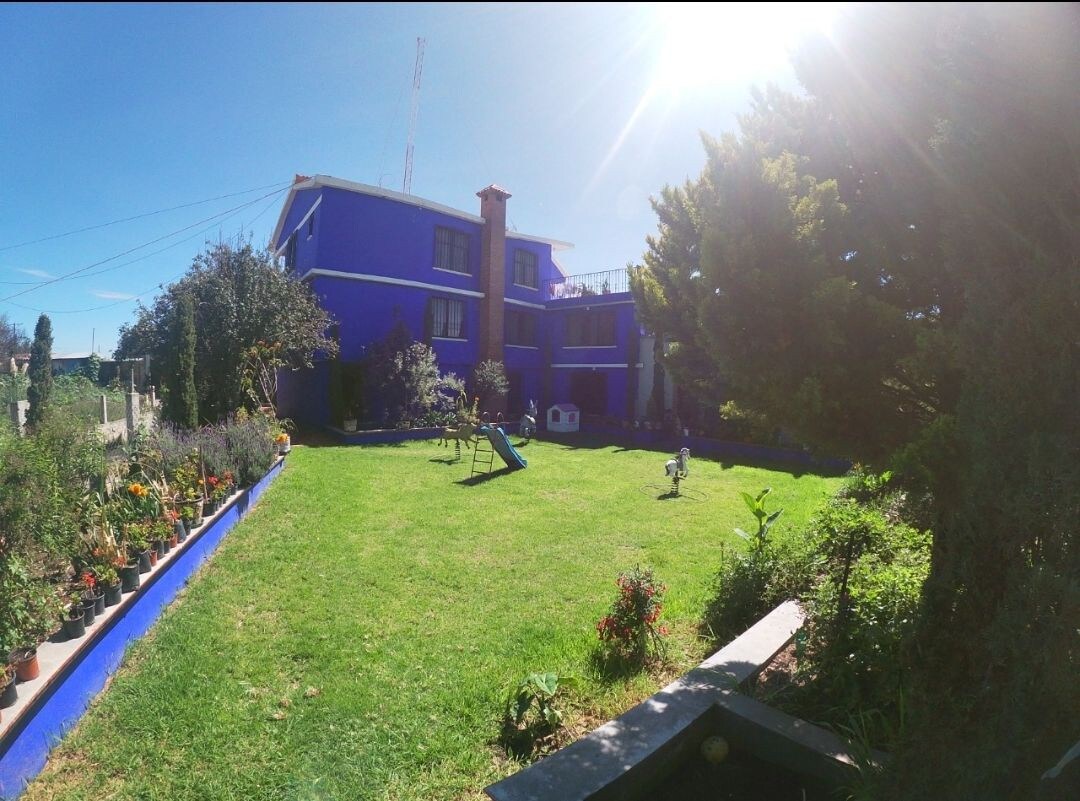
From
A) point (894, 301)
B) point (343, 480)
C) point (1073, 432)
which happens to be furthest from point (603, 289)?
point (1073, 432)

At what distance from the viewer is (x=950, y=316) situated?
3.58 metres

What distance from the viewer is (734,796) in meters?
2.65

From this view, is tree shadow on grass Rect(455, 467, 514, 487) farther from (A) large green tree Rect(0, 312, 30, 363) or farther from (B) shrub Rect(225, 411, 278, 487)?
(A) large green tree Rect(0, 312, 30, 363)

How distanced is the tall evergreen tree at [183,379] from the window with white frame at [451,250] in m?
10.3

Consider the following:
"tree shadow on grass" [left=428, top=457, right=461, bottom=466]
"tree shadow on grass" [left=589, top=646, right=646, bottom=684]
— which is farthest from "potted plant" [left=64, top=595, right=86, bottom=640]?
"tree shadow on grass" [left=428, top=457, right=461, bottom=466]

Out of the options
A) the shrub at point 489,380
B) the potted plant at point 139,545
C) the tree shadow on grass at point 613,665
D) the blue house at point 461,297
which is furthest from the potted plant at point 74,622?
the shrub at point 489,380

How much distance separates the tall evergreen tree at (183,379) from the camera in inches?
423

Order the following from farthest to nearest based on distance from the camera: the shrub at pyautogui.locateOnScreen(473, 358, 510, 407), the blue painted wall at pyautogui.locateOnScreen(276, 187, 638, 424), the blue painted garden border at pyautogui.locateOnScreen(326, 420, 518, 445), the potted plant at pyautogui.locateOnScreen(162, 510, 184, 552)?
the shrub at pyautogui.locateOnScreen(473, 358, 510, 407) → the blue painted wall at pyautogui.locateOnScreen(276, 187, 638, 424) → the blue painted garden border at pyautogui.locateOnScreen(326, 420, 518, 445) → the potted plant at pyautogui.locateOnScreen(162, 510, 184, 552)

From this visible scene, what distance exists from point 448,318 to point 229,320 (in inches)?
350

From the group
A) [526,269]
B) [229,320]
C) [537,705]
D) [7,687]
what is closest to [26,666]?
[7,687]

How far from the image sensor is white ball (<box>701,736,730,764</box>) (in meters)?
2.91

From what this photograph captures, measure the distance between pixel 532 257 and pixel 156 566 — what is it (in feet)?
68.1

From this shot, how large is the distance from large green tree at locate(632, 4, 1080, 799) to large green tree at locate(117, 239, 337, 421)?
40.2ft

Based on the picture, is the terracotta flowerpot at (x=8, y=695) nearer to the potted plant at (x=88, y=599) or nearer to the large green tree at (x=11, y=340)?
the potted plant at (x=88, y=599)
